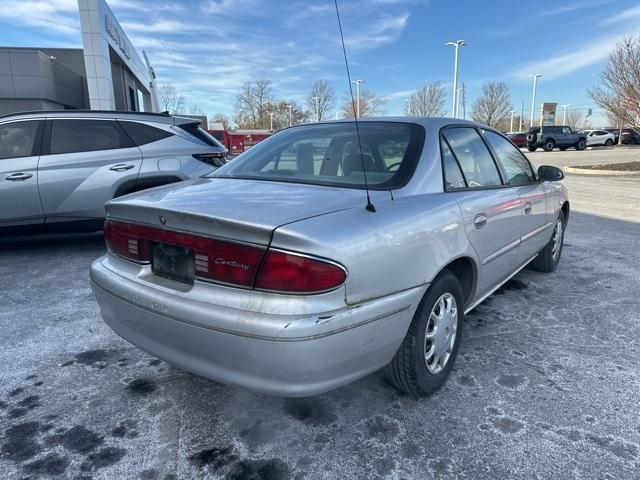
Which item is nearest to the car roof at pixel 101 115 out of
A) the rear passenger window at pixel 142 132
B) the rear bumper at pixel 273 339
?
the rear passenger window at pixel 142 132

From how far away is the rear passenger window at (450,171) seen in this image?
8.94ft

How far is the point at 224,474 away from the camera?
2008 mm

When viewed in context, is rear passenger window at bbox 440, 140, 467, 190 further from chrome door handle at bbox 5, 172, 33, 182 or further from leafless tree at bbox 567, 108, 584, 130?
leafless tree at bbox 567, 108, 584, 130

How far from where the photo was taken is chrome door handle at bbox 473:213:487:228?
279 cm

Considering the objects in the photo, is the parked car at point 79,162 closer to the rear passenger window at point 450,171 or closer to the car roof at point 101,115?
the car roof at point 101,115

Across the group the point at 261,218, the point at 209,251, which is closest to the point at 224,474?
the point at 209,251

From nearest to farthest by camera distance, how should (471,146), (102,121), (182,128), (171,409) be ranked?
1. (171,409)
2. (471,146)
3. (102,121)
4. (182,128)

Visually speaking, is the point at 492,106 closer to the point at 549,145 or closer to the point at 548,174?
the point at 549,145

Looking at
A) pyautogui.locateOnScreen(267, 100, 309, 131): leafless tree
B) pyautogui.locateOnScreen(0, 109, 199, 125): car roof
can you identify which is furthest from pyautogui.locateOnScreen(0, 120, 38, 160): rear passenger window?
pyautogui.locateOnScreen(267, 100, 309, 131): leafless tree

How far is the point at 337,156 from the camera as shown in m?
2.92

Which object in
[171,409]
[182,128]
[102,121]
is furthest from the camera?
[182,128]

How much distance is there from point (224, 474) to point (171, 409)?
62cm

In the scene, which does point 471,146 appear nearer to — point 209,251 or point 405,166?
point 405,166

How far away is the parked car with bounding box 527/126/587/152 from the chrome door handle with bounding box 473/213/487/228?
126ft
